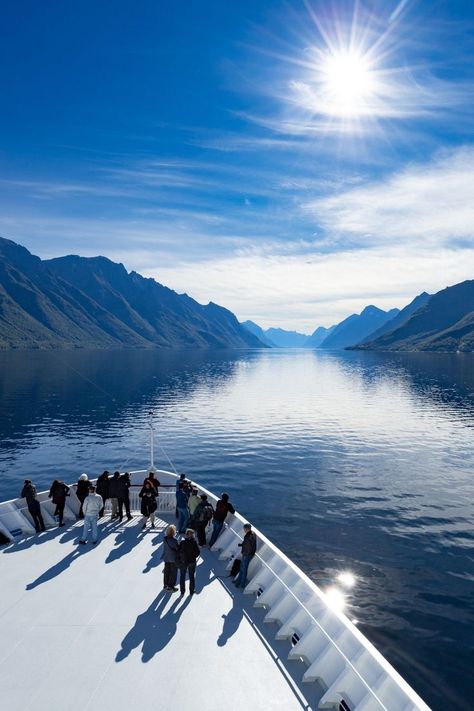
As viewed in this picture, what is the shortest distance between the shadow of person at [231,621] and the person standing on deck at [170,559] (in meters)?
2.14

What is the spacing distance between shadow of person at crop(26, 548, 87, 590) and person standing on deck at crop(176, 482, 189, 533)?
4239 millimetres

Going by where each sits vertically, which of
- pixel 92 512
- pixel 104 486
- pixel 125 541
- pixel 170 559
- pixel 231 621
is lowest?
pixel 125 541

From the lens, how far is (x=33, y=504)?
2092cm

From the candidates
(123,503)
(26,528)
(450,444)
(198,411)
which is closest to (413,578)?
(123,503)

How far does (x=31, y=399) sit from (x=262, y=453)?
60.8 meters

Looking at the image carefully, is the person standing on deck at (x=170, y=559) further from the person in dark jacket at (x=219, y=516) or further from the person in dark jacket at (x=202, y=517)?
the person in dark jacket at (x=219, y=516)

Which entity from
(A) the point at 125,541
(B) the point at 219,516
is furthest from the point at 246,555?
(A) the point at 125,541

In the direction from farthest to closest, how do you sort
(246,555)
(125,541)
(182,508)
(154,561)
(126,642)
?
(182,508)
(125,541)
(154,561)
(246,555)
(126,642)

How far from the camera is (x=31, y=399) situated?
9512cm

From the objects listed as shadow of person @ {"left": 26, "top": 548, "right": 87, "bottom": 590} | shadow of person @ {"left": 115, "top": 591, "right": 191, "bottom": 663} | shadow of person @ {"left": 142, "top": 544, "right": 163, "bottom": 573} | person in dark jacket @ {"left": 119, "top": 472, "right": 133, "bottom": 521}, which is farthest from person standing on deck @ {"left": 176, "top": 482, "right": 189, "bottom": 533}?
shadow of person @ {"left": 115, "top": 591, "right": 191, "bottom": 663}

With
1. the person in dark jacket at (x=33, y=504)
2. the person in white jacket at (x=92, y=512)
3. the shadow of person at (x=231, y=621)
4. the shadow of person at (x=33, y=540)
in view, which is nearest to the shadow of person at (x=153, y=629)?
the shadow of person at (x=231, y=621)

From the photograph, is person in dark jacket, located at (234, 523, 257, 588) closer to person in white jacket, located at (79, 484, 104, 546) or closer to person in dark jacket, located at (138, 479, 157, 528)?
→ person in white jacket, located at (79, 484, 104, 546)

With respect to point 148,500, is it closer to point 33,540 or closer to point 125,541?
point 125,541

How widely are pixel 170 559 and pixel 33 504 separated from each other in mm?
8536
